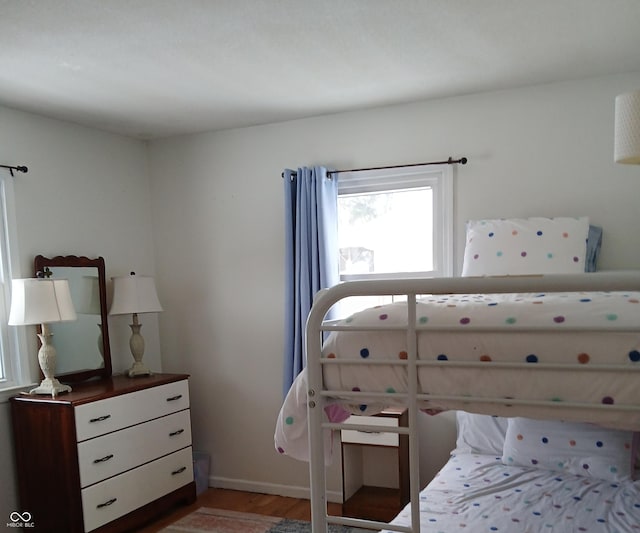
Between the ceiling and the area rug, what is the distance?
240cm

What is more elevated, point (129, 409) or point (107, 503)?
point (129, 409)

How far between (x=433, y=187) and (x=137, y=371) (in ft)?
7.09

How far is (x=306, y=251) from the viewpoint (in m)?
3.21

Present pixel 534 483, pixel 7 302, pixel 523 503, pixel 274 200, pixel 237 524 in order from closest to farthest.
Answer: pixel 523 503, pixel 534 483, pixel 7 302, pixel 237 524, pixel 274 200

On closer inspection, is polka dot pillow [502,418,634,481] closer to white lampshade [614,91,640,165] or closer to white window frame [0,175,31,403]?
white lampshade [614,91,640,165]

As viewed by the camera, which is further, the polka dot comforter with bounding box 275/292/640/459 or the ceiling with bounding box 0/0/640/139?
the ceiling with bounding box 0/0/640/139

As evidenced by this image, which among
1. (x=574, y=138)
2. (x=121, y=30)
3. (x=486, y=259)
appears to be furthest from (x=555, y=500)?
(x=121, y=30)

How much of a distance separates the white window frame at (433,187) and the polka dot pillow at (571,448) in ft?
3.35

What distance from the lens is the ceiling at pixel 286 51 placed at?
188cm

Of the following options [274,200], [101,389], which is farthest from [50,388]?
[274,200]

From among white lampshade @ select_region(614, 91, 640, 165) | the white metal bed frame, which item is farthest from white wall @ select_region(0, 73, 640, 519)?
the white metal bed frame

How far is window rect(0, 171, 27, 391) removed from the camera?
2.83 m

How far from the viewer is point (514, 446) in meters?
2.38

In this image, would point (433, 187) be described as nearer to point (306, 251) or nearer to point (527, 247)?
point (527, 247)
